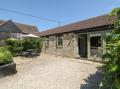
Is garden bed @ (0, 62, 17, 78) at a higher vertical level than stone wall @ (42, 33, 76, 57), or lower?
lower

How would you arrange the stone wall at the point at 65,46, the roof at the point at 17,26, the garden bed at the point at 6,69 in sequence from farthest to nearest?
the roof at the point at 17,26 → the stone wall at the point at 65,46 → the garden bed at the point at 6,69

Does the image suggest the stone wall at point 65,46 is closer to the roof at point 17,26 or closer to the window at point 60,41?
the window at point 60,41

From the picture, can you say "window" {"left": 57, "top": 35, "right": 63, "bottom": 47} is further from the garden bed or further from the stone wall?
the garden bed

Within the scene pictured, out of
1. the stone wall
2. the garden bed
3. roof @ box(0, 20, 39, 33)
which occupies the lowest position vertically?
the garden bed

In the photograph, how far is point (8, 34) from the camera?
35.1 metres

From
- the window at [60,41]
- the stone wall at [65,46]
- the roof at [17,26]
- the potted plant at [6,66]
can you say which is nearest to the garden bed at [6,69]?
the potted plant at [6,66]

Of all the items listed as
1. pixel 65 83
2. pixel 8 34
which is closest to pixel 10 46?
pixel 65 83

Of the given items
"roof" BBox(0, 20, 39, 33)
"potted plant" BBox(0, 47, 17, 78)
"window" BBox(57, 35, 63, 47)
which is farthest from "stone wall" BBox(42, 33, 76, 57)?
"roof" BBox(0, 20, 39, 33)

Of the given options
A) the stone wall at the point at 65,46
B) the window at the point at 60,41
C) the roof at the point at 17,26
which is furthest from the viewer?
the roof at the point at 17,26

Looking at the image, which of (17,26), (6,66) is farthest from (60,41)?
(17,26)

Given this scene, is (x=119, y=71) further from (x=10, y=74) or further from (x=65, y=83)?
(x=10, y=74)

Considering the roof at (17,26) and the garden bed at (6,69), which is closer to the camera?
the garden bed at (6,69)

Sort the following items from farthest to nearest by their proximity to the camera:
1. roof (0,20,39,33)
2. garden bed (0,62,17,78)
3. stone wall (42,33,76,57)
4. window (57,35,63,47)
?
roof (0,20,39,33)
window (57,35,63,47)
stone wall (42,33,76,57)
garden bed (0,62,17,78)

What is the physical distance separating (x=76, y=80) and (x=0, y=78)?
14.6 feet
